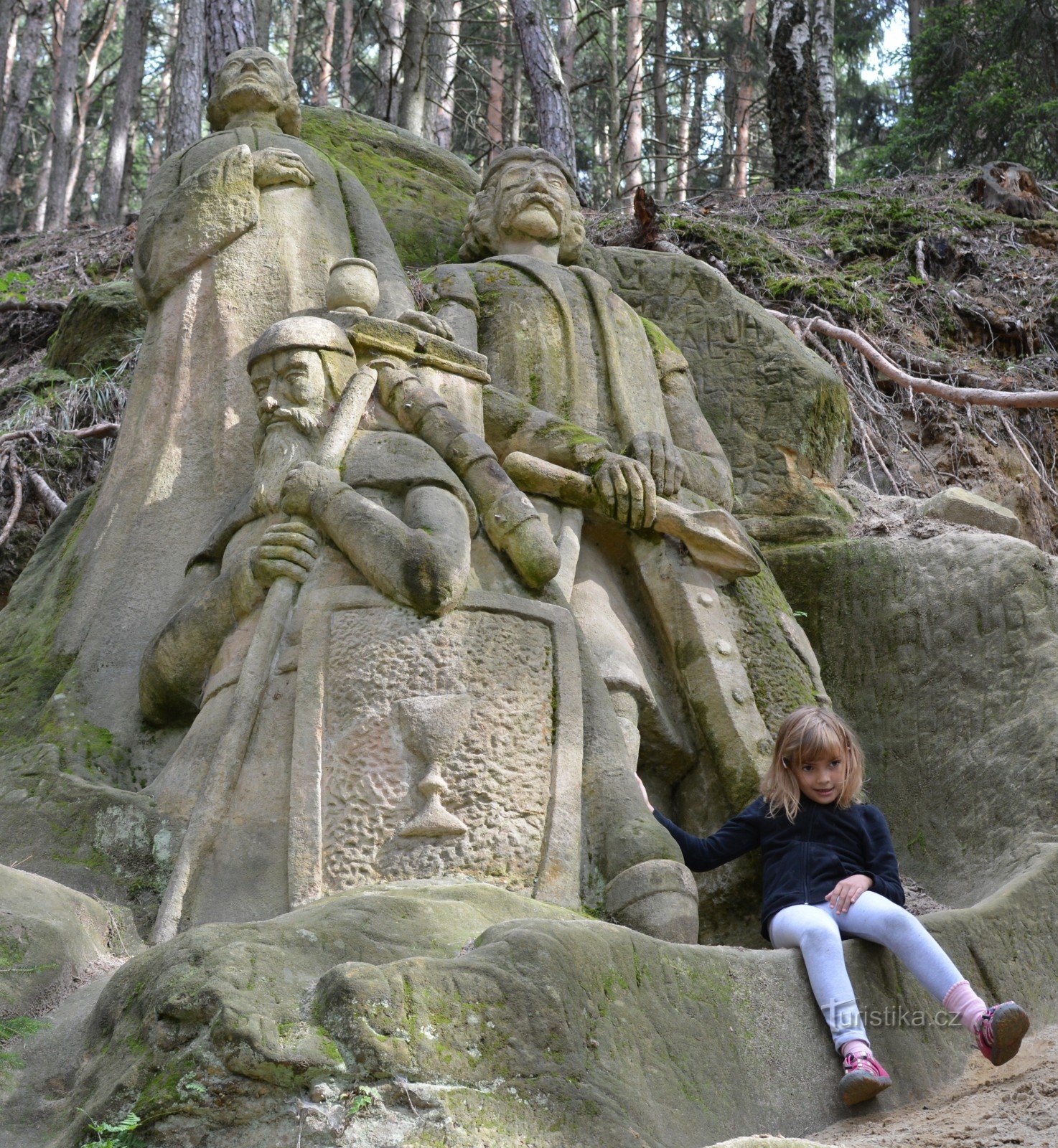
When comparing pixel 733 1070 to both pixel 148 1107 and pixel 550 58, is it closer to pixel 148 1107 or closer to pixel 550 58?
pixel 148 1107

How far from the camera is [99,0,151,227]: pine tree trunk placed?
17.6 meters

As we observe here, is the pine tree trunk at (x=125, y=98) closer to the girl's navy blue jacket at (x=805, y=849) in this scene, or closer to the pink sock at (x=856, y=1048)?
the girl's navy blue jacket at (x=805, y=849)

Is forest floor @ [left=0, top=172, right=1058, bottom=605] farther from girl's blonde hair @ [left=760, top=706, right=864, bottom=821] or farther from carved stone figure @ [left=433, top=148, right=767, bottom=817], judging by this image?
girl's blonde hair @ [left=760, top=706, right=864, bottom=821]

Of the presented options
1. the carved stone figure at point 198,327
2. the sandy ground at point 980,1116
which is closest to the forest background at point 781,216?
the carved stone figure at point 198,327

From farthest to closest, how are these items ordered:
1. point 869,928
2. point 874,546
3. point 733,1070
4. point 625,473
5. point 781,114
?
point 781,114
point 874,546
point 625,473
point 869,928
point 733,1070

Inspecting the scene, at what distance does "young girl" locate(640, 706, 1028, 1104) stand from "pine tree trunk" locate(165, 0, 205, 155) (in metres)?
9.40

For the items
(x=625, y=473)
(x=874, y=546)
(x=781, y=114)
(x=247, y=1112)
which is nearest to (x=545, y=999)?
(x=247, y=1112)

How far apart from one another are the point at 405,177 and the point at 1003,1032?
631 centimetres

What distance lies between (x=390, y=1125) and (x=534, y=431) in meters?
3.40

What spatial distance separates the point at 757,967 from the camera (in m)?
3.59

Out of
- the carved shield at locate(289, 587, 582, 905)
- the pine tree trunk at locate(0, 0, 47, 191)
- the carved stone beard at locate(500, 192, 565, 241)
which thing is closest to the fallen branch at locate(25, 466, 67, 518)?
the carved stone beard at locate(500, 192, 565, 241)

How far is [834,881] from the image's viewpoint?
13.5 ft

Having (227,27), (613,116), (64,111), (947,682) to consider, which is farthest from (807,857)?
(64,111)

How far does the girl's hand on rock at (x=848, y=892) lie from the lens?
389 cm
